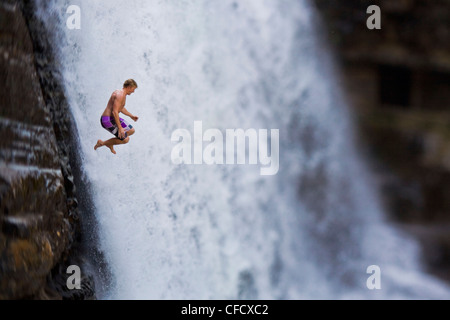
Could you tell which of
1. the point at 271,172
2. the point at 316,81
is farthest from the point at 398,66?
the point at 271,172

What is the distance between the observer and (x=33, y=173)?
128cm

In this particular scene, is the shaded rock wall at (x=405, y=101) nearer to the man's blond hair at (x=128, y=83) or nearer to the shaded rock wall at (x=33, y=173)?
the man's blond hair at (x=128, y=83)

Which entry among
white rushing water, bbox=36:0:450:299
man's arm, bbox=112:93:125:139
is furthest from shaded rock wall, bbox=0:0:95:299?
man's arm, bbox=112:93:125:139

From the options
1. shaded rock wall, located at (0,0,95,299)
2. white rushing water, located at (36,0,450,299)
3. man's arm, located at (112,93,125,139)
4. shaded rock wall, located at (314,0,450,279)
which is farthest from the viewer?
shaded rock wall, located at (314,0,450,279)

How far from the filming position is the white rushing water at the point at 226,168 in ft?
5.27

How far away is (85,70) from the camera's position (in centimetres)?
157

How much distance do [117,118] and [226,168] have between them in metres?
0.89

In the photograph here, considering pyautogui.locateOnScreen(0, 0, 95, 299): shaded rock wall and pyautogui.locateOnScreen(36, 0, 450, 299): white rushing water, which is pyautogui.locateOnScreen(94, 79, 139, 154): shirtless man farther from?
pyautogui.locateOnScreen(0, 0, 95, 299): shaded rock wall

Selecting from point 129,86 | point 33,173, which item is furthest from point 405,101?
point 33,173

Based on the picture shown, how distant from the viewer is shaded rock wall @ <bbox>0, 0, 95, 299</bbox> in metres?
1.16

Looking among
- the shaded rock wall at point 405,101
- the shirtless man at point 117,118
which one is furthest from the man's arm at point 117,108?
the shaded rock wall at point 405,101

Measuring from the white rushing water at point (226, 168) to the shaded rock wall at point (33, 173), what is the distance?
0.27 feet

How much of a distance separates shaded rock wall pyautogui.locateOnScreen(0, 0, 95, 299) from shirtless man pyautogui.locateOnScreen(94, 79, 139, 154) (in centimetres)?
16

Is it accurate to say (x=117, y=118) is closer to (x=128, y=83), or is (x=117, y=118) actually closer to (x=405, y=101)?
(x=128, y=83)
